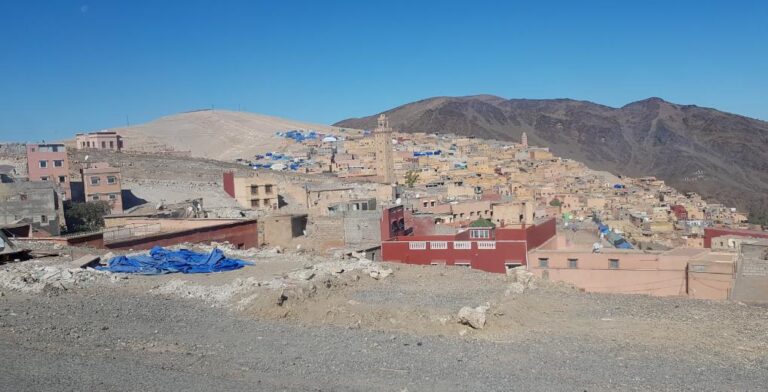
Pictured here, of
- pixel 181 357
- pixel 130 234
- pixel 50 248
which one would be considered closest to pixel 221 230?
pixel 130 234

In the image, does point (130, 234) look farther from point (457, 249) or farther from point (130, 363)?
point (130, 363)

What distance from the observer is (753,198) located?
8744 centimetres

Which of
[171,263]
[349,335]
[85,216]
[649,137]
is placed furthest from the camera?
[649,137]

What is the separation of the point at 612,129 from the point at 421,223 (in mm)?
156718

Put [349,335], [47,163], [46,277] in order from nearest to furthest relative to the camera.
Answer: [349,335], [46,277], [47,163]

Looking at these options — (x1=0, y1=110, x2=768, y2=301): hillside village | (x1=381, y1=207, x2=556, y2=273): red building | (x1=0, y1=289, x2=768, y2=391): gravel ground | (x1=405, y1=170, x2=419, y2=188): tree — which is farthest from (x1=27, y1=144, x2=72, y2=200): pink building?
(x1=405, y1=170, x2=419, y2=188): tree

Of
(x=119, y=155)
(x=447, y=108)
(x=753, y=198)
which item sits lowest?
(x=753, y=198)

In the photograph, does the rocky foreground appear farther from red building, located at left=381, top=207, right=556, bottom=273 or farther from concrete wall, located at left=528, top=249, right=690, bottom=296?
red building, located at left=381, top=207, right=556, bottom=273

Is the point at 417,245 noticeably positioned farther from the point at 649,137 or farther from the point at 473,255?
the point at 649,137

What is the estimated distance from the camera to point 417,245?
21.3m

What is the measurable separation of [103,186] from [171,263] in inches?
713

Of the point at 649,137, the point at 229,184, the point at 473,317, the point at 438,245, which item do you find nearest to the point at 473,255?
the point at 438,245

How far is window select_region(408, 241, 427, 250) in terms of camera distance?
69.6 feet

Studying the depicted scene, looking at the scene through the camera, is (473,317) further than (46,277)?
No
